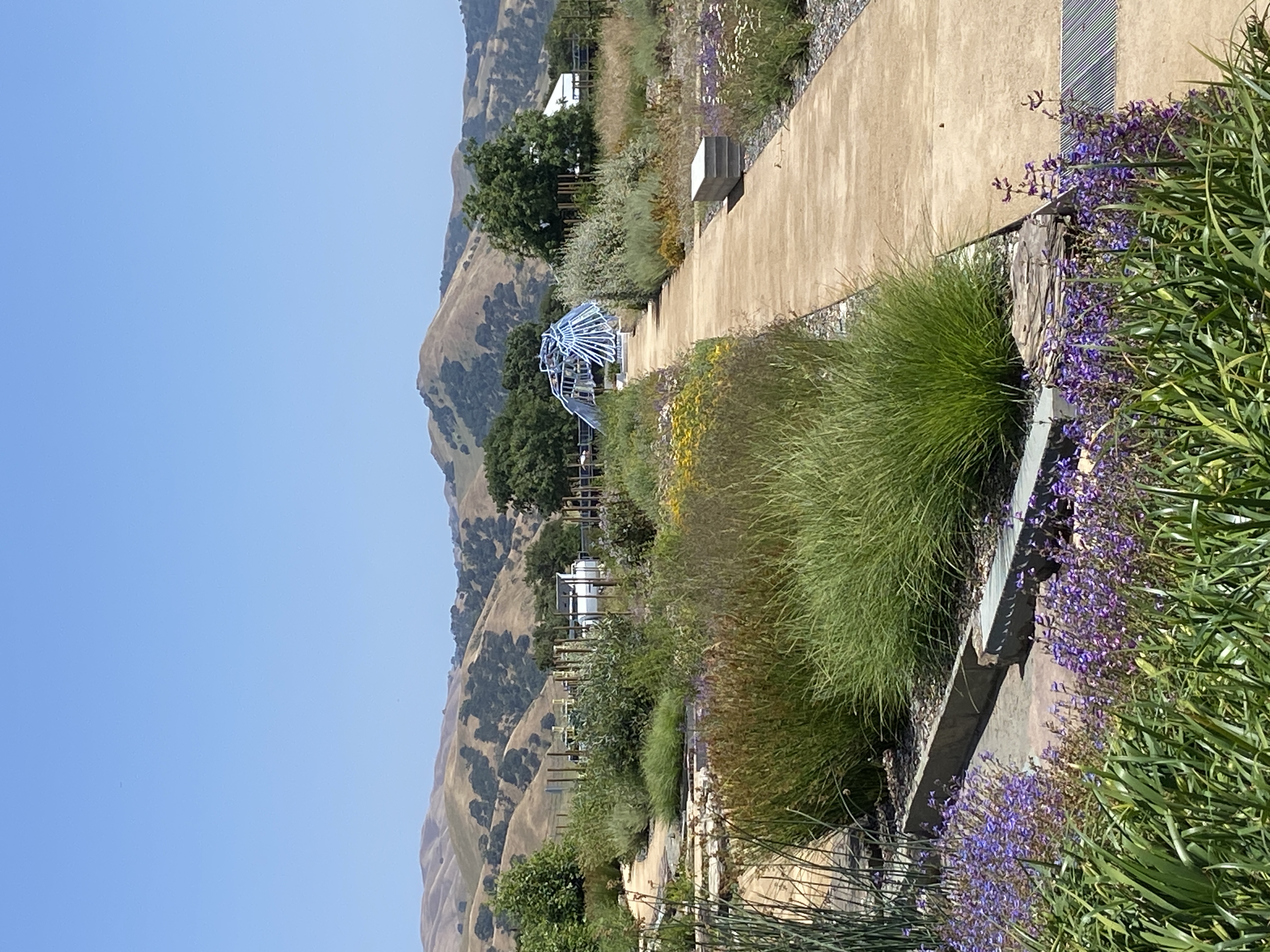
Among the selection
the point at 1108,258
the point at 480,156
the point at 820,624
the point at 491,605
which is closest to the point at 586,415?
the point at 480,156

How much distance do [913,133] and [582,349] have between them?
15003 millimetres

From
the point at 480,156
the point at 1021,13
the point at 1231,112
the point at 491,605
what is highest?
the point at 480,156

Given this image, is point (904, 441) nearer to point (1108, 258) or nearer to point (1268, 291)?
point (1108, 258)

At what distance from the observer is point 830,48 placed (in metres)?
8.27

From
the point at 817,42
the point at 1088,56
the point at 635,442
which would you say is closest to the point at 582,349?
the point at 635,442

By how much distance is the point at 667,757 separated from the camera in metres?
11.4

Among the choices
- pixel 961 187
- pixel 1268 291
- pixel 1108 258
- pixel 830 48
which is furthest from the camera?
pixel 830 48

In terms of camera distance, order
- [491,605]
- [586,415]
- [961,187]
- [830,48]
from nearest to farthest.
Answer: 1. [961,187]
2. [830,48]
3. [586,415]
4. [491,605]

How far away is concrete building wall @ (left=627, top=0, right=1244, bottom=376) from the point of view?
395 cm

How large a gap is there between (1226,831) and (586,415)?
18.6 m

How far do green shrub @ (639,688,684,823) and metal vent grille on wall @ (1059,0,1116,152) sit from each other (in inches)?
302

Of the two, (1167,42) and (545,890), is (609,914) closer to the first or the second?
(545,890)

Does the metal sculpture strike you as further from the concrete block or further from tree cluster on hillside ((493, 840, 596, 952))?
the concrete block

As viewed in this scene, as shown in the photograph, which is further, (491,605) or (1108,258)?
(491,605)
